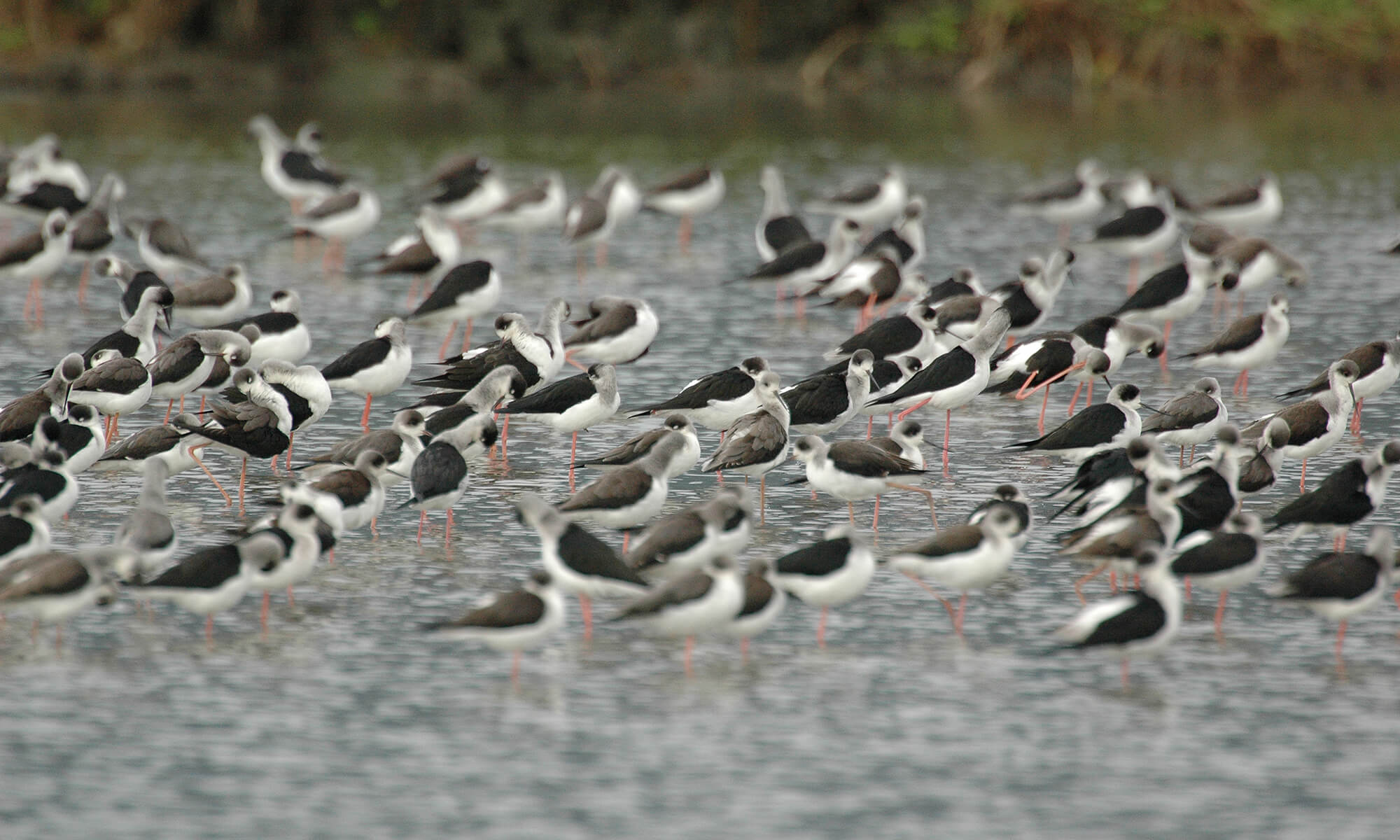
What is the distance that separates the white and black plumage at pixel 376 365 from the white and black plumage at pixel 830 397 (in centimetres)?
280

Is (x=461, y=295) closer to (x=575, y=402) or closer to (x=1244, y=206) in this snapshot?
(x=575, y=402)

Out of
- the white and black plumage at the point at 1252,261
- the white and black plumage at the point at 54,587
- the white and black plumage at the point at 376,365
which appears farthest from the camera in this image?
the white and black plumage at the point at 1252,261

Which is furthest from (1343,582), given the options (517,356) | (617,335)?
(617,335)

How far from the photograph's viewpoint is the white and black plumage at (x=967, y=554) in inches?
344

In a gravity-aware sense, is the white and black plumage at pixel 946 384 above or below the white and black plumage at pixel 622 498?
above

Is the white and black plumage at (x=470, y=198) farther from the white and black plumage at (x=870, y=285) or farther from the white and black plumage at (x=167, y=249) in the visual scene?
the white and black plumage at (x=870, y=285)

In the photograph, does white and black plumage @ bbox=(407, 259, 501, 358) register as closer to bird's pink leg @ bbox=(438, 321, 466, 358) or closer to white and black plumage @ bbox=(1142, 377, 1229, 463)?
bird's pink leg @ bbox=(438, 321, 466, 358)

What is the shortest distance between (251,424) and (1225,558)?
5.68m

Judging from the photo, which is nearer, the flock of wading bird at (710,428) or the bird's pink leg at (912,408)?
the flock of wading bird at (710,428)

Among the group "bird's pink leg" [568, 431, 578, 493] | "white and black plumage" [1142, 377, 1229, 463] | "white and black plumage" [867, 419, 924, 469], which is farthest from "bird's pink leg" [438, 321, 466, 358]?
"white and black plumage" [1142, 377, 1229, 463]

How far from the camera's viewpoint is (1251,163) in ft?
100

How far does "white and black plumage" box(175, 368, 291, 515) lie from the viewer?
11016 millimetres

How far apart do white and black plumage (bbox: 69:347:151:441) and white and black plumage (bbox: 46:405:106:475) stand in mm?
669

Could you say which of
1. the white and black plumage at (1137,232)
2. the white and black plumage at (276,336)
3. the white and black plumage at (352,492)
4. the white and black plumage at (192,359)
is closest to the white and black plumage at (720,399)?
the white and black plumage at (352,492)
